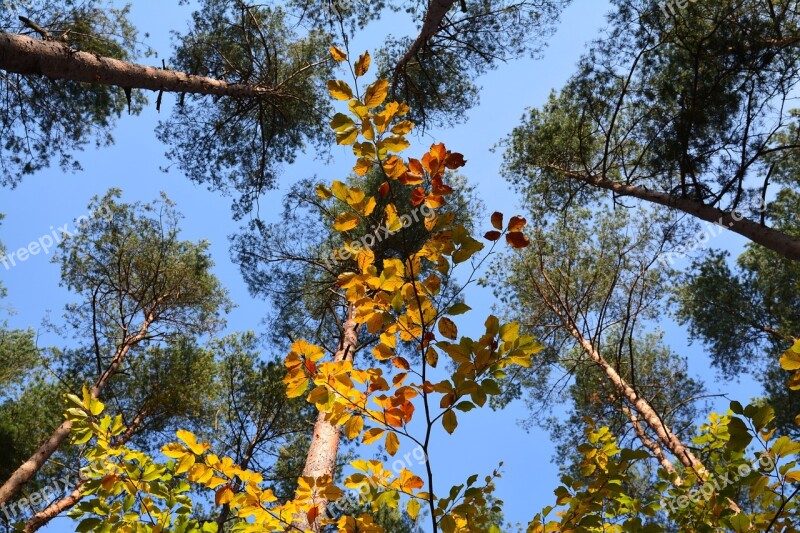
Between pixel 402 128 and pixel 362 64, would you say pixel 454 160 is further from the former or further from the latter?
pixel 362 64

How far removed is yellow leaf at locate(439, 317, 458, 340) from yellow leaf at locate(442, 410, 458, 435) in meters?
0.18

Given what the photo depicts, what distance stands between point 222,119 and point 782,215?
903 centimetres

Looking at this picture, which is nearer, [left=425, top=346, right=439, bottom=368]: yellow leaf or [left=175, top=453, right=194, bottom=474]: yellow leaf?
[left=425, top=346, right=439, bottom=368]: yellow leaf

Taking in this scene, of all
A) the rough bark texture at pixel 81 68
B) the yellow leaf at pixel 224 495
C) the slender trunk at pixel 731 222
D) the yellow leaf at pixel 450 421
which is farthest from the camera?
the slender trunk at pixel 731 222

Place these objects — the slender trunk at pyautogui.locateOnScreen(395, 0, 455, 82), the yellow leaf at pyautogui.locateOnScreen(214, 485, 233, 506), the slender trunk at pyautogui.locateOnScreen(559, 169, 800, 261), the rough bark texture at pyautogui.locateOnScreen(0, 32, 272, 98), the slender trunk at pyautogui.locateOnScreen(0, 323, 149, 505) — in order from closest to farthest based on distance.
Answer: the yellow leaf at pyautogui.locateOnScreen(214, 485, 233, 506)
the rough bark texture at pyautogui.locateOnScreen(0, 32, 272, 98)
the slender trunk at pyautogui.locateOnScreen(559, 169, 800, 261)
the slender trunk at pyautogui.locateOnScreen(395, 0, 455, 82)
the slender trunk at pyautogui.locateOnScreen(0, 323, 149, 505)

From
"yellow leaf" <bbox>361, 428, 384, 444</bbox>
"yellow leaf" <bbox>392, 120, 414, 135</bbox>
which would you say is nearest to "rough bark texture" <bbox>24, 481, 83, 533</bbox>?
"yellow leaf" <bbox>361, 428, 384, 444</bbox>

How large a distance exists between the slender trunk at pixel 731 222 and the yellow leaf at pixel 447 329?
434 centimetres

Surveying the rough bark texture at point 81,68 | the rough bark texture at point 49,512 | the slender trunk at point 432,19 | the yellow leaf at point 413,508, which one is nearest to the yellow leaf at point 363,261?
the yellow leaf at point 413,508

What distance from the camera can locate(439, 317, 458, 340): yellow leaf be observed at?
48.1 inches

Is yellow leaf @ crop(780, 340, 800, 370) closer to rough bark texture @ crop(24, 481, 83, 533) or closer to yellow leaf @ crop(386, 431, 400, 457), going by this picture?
yellow leaf @ crop(386, 431, 400, 457)

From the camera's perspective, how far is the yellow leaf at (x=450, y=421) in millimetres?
1161

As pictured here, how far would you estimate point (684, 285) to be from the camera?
30.9 feet

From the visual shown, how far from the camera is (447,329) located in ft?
4.03

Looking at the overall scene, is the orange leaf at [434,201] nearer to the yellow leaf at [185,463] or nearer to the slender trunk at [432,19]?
the yellow leaf at [185,463]
